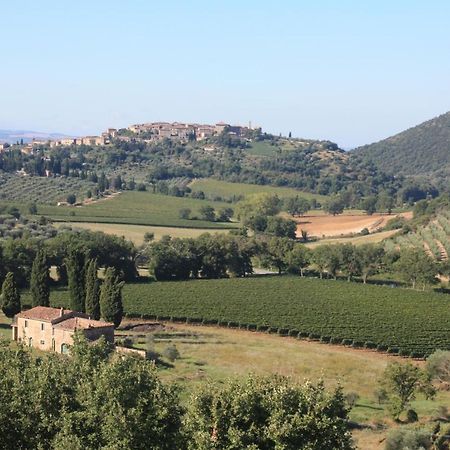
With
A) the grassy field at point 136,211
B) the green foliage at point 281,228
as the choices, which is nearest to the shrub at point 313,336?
the green foliage at point 281,228

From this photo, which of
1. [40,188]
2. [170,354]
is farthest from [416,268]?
→ [40,188]

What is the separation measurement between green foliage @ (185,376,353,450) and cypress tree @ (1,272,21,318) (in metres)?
43.2

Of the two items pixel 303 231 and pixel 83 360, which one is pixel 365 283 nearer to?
pixel 303 231

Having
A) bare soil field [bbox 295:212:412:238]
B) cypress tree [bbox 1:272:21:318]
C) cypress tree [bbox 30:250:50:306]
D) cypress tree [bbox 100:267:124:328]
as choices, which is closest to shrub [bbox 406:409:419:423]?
cypress tree [bbox 100:267:124:328]

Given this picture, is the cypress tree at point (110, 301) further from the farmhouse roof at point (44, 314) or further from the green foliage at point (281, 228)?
the green foliage at point (281, 228)

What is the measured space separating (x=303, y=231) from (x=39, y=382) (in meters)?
113

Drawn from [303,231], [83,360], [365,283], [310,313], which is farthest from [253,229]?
[83,360]

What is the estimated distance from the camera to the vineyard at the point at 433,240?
103 m

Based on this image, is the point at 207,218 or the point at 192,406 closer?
the point at 192,406

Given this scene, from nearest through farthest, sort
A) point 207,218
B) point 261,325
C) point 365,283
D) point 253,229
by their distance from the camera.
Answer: point 261,325 < point 365,283 < point 253,229 < point 207,218

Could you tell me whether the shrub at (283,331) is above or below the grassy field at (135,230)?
below

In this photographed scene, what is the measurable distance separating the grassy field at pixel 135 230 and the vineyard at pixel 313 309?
3290 centimetres

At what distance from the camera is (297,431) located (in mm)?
23828

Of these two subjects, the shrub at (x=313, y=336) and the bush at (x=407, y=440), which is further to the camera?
the shrub at (x=313, y=336)
